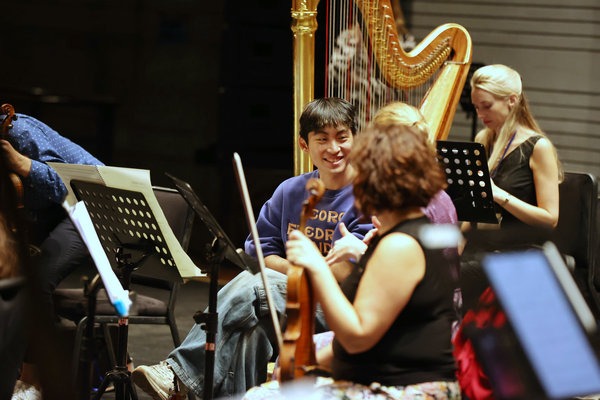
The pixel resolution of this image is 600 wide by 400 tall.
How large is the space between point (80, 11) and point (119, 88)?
0.67 metres

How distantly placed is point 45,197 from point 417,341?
89.2 inches

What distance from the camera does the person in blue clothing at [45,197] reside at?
13.3 feet

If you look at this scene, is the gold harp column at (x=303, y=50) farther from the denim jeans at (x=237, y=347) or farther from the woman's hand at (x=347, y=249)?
the woman's hand at (x=347, y=249)

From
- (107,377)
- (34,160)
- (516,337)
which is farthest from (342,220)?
(516,337)

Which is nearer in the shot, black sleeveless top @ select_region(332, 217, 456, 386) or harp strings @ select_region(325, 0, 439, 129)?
black sleeveless top @ select_region(332, 217, 456, 386)

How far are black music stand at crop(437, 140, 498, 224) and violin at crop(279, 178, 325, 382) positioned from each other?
146 cm

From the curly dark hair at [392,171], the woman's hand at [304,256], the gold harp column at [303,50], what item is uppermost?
the gold harp column at [303,50]

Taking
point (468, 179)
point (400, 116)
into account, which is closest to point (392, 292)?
point (400, 116)

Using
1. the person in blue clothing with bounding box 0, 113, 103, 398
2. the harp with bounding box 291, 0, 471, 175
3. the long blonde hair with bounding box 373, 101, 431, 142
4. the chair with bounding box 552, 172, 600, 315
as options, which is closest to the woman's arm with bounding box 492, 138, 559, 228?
the chair with bounding box 552, 172, 600, 315

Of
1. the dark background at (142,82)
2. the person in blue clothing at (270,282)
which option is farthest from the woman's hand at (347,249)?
the dark background at (142,82)

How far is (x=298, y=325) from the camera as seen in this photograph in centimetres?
239

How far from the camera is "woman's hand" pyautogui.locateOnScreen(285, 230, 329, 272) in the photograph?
92.5 inches

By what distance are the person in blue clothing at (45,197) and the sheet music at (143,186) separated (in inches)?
27.5

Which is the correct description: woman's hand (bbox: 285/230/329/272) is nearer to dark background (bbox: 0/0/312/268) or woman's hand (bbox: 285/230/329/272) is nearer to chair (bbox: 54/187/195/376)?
chair (bbox: 54/187/195/376)
